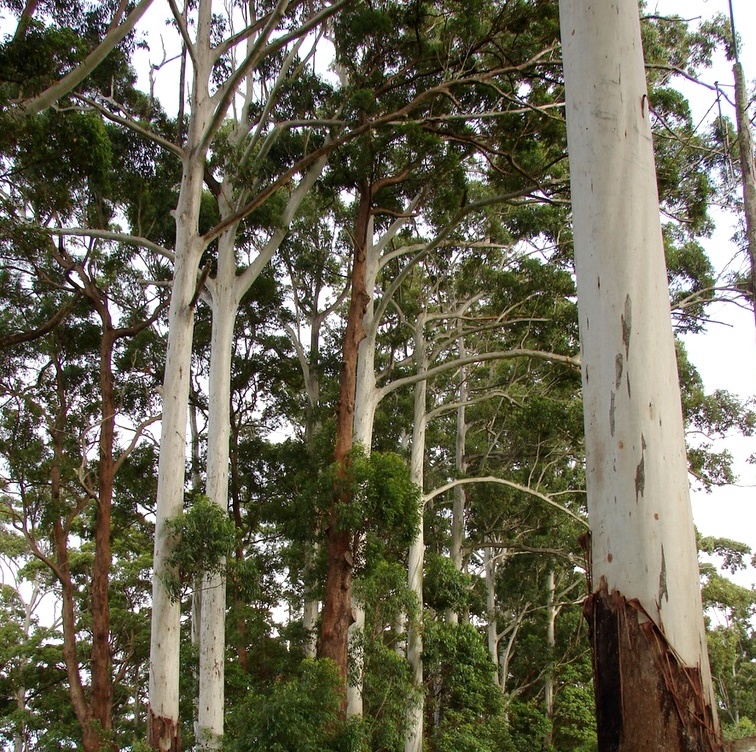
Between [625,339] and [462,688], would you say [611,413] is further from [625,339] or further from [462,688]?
[462,688]

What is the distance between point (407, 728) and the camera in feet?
39.0

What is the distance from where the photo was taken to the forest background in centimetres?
944

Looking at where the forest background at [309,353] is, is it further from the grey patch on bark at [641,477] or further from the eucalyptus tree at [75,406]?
the grey patch on bark at [641,477]

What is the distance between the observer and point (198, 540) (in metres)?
8.40

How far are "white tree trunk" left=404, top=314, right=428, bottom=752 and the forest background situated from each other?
9 centimetres

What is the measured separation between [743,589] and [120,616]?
2013 centimetres

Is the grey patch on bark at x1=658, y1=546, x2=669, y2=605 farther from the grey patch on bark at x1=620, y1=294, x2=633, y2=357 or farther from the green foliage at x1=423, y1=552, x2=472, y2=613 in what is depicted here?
the green foliage at x1=423, y1=552, x2=472, y2=613

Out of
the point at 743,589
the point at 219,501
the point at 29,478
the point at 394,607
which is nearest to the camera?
the point at 219,501

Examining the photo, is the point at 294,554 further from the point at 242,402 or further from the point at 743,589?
the point at 743,589

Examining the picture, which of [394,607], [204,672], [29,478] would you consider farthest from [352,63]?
[29,478]

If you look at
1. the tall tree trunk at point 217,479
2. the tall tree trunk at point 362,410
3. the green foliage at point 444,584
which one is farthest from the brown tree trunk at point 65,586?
the green foliage at point 444,584

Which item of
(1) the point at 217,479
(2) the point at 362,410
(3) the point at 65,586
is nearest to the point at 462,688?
(2) the point at 362,410

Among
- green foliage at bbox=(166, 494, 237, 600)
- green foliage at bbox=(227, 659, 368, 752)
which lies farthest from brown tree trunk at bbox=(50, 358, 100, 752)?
green foliage at bbox=(166, 494, 237, 600)

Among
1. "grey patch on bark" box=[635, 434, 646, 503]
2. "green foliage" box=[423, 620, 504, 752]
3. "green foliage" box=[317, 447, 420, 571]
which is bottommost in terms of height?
"green foliage" box=[423, 620, 504, 752]
